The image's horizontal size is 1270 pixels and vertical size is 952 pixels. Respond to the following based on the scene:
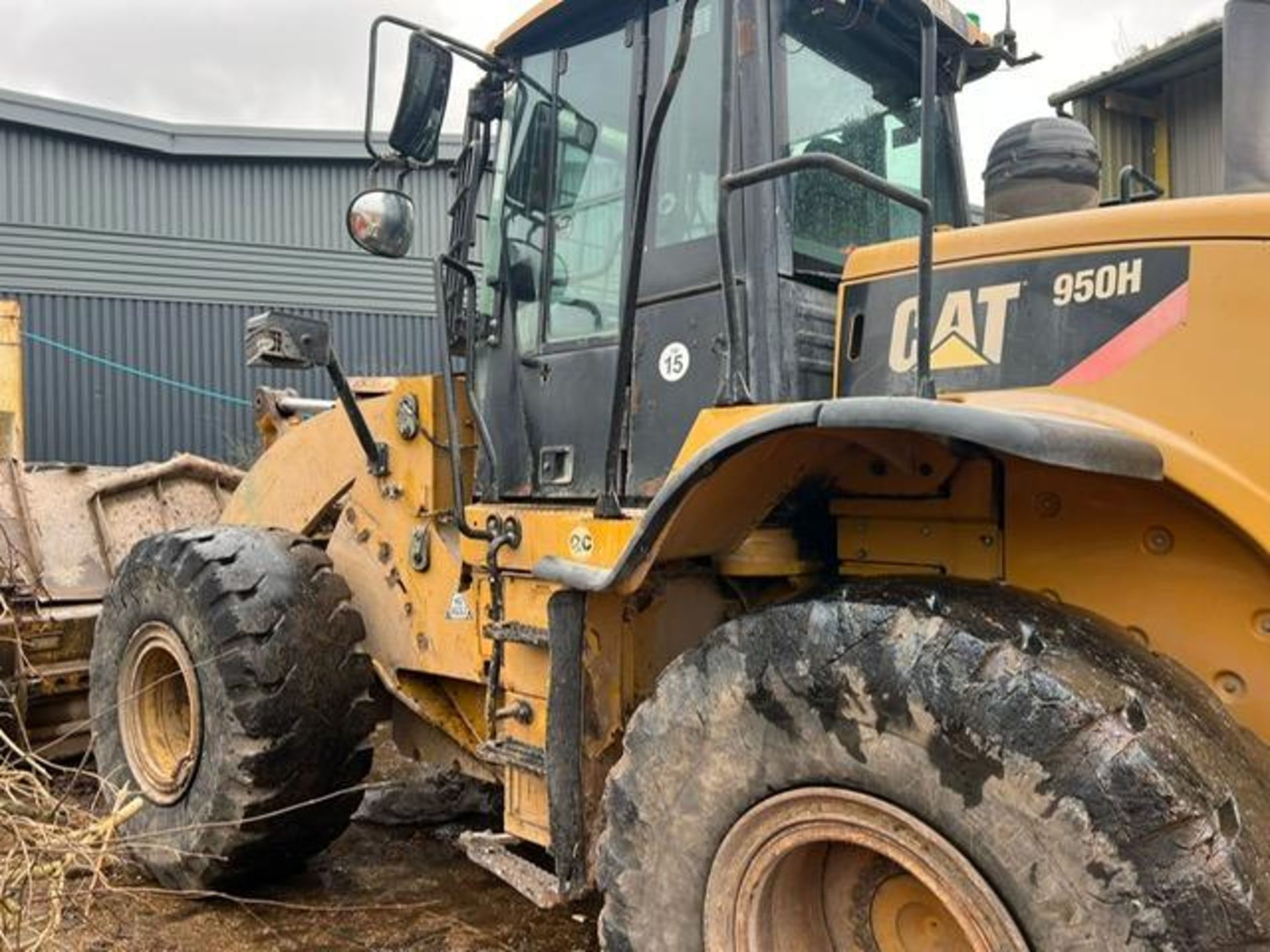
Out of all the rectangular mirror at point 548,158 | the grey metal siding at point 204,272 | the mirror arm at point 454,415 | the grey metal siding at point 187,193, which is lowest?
the mirror arm at point 454,415

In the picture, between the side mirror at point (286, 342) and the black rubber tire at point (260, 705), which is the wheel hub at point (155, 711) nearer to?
the black rubber tire at point (260, 705)

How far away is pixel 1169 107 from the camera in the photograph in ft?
13.2

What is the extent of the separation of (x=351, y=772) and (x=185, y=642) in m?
0.76

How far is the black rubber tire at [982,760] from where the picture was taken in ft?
6.06

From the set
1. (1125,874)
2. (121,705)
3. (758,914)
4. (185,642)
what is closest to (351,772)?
(185,642)

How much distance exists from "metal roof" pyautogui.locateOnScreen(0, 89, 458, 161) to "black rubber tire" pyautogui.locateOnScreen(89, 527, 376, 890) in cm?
1012

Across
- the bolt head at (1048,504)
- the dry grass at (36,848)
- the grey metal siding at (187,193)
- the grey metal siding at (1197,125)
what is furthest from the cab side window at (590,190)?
the grey metal siding at (187,193)

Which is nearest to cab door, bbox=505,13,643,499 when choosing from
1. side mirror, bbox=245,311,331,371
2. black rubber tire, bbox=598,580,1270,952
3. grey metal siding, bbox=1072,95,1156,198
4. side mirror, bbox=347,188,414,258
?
side mirror, bbox=347,188,414,258

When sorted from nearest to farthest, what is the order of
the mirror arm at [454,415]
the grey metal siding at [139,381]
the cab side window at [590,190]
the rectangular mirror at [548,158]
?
the cab side window at [590,190]
the rectangular mirror at [548,158]
the mirror arm at [454,415]
the grey metal siding at [139,381]

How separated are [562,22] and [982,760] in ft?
8.44

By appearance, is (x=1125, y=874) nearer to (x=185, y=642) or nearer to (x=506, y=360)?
(x=506, y=360)

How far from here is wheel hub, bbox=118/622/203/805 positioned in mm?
4297

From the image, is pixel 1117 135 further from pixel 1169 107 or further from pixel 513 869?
pixel 513 869

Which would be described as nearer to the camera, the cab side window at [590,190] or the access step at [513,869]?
the access step at [513,869]
